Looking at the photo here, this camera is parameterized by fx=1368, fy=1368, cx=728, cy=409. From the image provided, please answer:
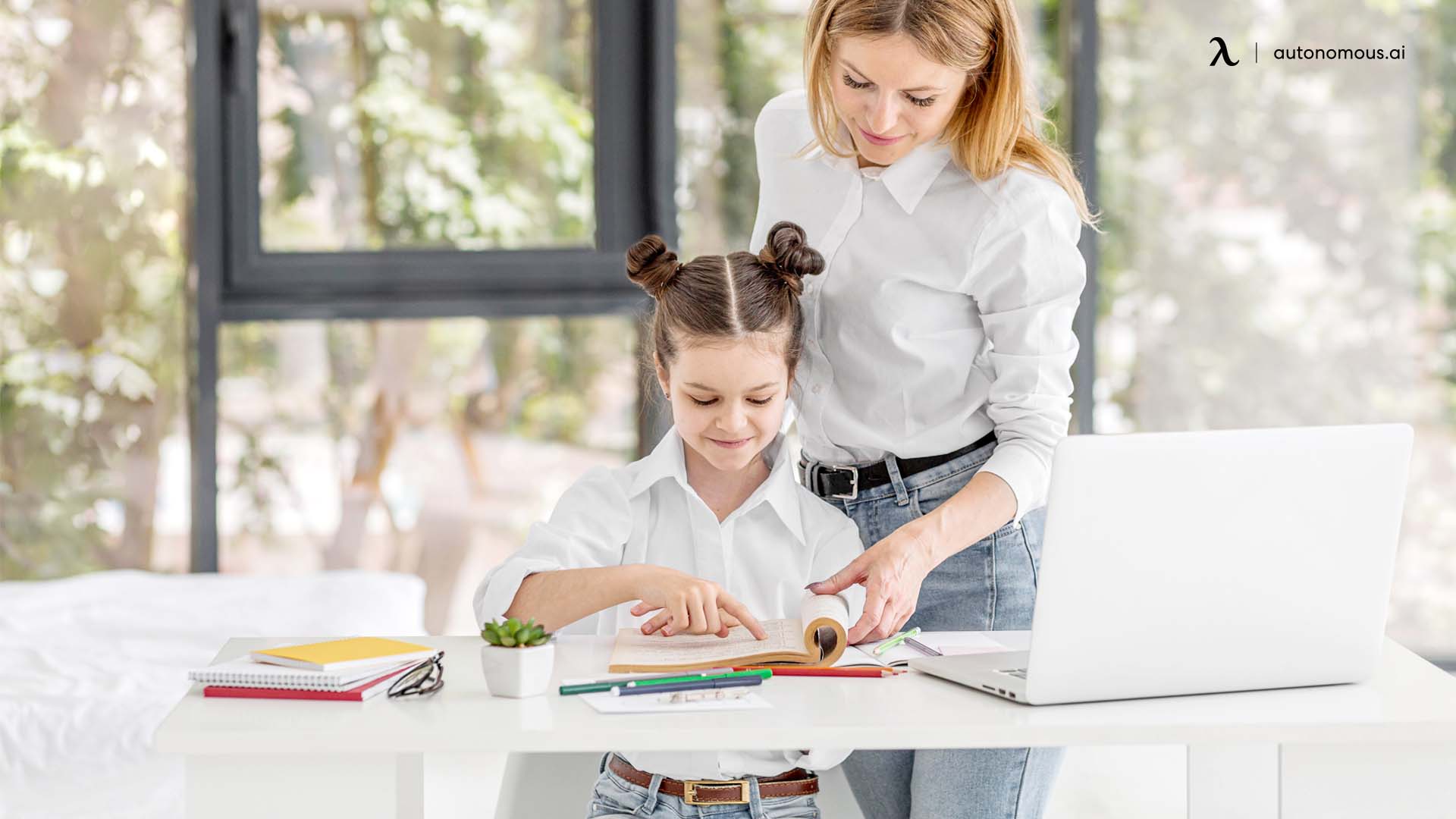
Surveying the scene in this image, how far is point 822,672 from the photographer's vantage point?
1.26 m

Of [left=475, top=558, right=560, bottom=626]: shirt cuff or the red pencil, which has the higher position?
[left=475, top=558, right=560, bottom=626]: shirt cuff

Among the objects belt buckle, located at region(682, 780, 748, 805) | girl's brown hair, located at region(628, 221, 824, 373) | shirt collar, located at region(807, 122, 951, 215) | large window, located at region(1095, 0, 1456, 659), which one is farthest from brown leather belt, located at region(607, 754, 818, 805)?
large window, located at region(1095, 0, 1456, 659)

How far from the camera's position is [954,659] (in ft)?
4.17

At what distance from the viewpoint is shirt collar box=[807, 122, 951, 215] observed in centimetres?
159

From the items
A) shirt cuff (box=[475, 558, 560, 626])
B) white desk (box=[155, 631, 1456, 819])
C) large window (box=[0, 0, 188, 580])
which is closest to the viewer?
white desk (box=[155, 631, 1456, 819])

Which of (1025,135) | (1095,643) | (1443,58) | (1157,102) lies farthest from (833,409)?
(1443,58)

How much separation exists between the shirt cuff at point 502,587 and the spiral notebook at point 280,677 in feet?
0.72

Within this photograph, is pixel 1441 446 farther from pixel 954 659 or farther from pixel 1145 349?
pixel 954 659

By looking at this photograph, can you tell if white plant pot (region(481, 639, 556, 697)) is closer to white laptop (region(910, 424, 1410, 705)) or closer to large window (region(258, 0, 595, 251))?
white laptop (region(910, 424, 1410, 705))

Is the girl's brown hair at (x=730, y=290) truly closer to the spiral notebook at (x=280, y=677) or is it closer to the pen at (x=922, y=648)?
the pen at (x=922, y=648)

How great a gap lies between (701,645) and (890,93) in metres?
0.63

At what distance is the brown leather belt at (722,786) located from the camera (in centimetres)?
137

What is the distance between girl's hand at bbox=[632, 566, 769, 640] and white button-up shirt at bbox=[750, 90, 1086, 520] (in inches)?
13.9

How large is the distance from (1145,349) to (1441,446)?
79 cm
